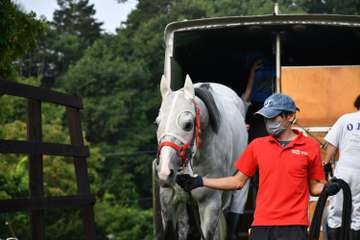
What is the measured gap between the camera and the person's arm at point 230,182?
658 cm

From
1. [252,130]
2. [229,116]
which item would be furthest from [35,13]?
[229,116]

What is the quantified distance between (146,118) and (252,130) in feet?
162

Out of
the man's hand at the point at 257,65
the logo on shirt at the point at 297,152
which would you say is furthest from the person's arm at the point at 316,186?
the man's hand at the point at 257,65

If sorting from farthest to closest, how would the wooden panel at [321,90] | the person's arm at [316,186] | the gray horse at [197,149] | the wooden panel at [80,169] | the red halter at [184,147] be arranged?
the wooden panel at [321,90] → the wooden panel at [80,169] → the gray horse at [197,149] → the red halter at [184,147] → the person's arm at [316,186]

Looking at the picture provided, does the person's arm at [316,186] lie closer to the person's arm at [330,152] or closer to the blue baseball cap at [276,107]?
the blue baseball cap at [276,107]

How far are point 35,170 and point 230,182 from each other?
2148mm

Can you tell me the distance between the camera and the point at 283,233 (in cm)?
631

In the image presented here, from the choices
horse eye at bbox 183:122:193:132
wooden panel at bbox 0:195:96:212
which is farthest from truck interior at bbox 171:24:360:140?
wooden panel at bbox 0:195:96:212

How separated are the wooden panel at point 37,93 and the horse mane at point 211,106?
3.81 ft

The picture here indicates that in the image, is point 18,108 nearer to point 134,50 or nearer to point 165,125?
point 134,50

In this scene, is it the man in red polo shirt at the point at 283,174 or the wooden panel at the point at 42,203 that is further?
the wooden panel at the point at 42,203

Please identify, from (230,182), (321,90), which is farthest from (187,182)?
(321,90)

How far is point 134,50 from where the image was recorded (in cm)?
6694

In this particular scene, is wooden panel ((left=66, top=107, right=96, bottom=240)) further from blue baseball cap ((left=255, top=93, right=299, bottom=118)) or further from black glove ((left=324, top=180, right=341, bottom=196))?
black glove ((left=324, top=180, right=341, bottom=196))
